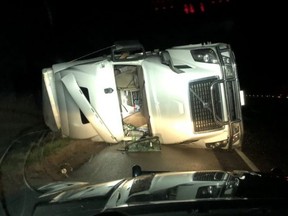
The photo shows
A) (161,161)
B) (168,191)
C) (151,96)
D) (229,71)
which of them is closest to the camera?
(168,191)

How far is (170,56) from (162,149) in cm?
187

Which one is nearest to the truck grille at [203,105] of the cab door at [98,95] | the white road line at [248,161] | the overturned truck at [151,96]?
the overturned truck at [151,96]

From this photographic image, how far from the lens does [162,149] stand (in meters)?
9.81

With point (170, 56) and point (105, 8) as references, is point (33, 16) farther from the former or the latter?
point (170, 56)

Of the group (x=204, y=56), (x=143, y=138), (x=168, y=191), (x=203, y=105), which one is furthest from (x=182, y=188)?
(x=143, y=138)

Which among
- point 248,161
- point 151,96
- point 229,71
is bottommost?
point 248,161

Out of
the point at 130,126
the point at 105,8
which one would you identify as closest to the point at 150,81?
the point at 130,126

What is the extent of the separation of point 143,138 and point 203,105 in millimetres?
1296

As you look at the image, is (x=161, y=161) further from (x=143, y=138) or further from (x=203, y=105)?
(x=203, y=105)

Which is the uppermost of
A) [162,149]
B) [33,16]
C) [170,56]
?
[33,16]

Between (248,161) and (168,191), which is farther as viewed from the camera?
(248,161)

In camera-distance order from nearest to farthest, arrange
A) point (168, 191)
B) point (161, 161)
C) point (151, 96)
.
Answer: point (168, 191) < point (151, 96) < point (161, 161)

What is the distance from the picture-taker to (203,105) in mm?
8484

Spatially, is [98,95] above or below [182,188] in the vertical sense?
above
